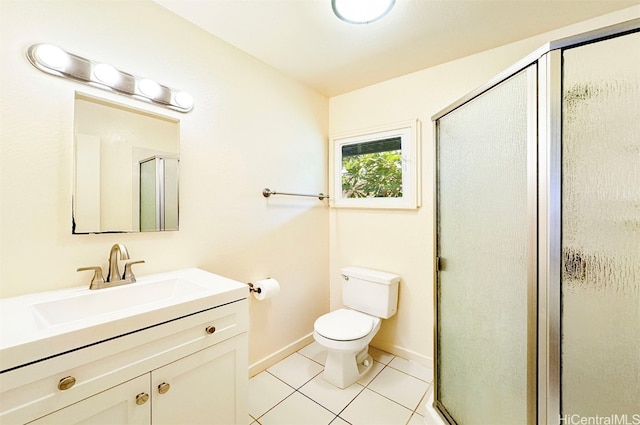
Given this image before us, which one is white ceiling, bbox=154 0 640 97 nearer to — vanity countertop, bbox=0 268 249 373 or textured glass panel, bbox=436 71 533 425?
textured glass panel, bbox=436 71 533 425

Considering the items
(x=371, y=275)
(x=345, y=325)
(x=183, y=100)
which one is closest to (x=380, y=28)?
(x=183, y=100)

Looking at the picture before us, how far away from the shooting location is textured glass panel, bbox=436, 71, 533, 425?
41.3 inches

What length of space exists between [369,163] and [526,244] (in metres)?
1.51

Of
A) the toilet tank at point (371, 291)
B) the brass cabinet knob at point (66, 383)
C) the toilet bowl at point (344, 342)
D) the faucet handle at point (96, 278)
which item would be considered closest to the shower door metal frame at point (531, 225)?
the toilet bowl at point (344, 342)

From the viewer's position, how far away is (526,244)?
101 cm

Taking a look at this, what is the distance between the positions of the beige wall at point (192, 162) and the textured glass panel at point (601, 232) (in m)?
1.62

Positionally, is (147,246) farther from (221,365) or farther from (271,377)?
(271,377)

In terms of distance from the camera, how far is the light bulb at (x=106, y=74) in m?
1.20

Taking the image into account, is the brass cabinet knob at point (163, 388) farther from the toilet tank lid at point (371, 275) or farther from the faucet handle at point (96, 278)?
the toilet tank lid at point (371, 275)

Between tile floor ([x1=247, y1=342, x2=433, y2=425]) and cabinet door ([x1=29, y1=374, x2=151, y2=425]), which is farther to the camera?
tile floor ([x1=247, y1=342, x2=433, y2=425])

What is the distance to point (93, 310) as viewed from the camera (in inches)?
43.6

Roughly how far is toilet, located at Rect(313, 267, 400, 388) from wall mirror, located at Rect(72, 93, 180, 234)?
3.87 feet

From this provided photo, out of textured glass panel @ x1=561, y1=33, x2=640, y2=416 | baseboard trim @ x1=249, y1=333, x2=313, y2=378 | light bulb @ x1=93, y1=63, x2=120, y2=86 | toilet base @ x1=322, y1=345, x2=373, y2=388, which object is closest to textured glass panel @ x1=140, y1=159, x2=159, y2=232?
light bulb @ x1=93, y1=63, x2=120, y2=86

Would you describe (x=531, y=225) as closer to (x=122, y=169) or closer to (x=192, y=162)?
(x=192, y=162)
